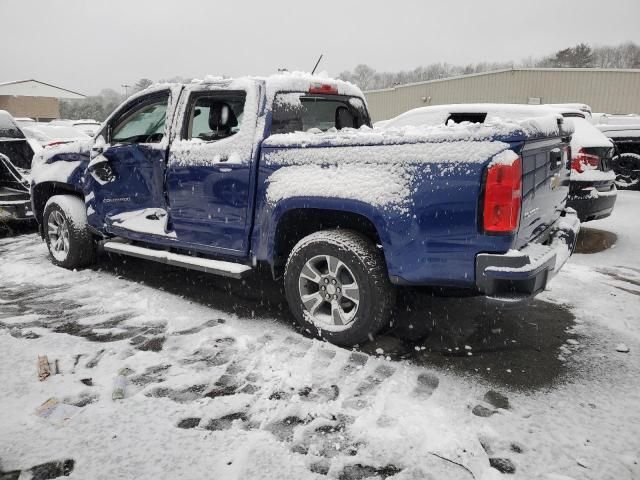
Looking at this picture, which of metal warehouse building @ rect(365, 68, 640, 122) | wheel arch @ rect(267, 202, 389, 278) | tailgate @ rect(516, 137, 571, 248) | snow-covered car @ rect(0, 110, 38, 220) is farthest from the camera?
metal warehouse building @ rect(365, 68, 640, 122)

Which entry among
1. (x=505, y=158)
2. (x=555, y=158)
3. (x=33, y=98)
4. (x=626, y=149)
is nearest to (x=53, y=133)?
(x=555, y=158)

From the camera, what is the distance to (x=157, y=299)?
4.46 m

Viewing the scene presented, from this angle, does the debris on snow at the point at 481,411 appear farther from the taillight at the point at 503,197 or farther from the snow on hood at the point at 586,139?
the snow on hood at the point at 586,139

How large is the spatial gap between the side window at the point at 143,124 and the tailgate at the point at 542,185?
10.6ft

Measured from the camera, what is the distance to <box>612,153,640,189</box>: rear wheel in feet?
34.9

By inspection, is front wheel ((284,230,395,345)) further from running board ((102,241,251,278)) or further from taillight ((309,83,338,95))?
taillight ((309,83,338,95))

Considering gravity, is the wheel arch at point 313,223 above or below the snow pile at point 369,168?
below

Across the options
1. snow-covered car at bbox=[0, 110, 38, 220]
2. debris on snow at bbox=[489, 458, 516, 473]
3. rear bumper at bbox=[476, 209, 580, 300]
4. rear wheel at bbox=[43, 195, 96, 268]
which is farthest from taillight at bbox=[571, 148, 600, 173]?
snow-covered car at bbox=[0, 110, 38, 220]

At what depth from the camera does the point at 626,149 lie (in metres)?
10.7

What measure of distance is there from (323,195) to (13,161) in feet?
22.8

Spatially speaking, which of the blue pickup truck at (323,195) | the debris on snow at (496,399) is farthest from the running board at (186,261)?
the debris on snow at (496,399)

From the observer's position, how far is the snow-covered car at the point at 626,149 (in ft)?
34.0

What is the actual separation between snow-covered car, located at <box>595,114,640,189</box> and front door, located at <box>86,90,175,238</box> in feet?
32.3

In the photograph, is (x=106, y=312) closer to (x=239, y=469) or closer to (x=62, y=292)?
(x=62, y=292)
